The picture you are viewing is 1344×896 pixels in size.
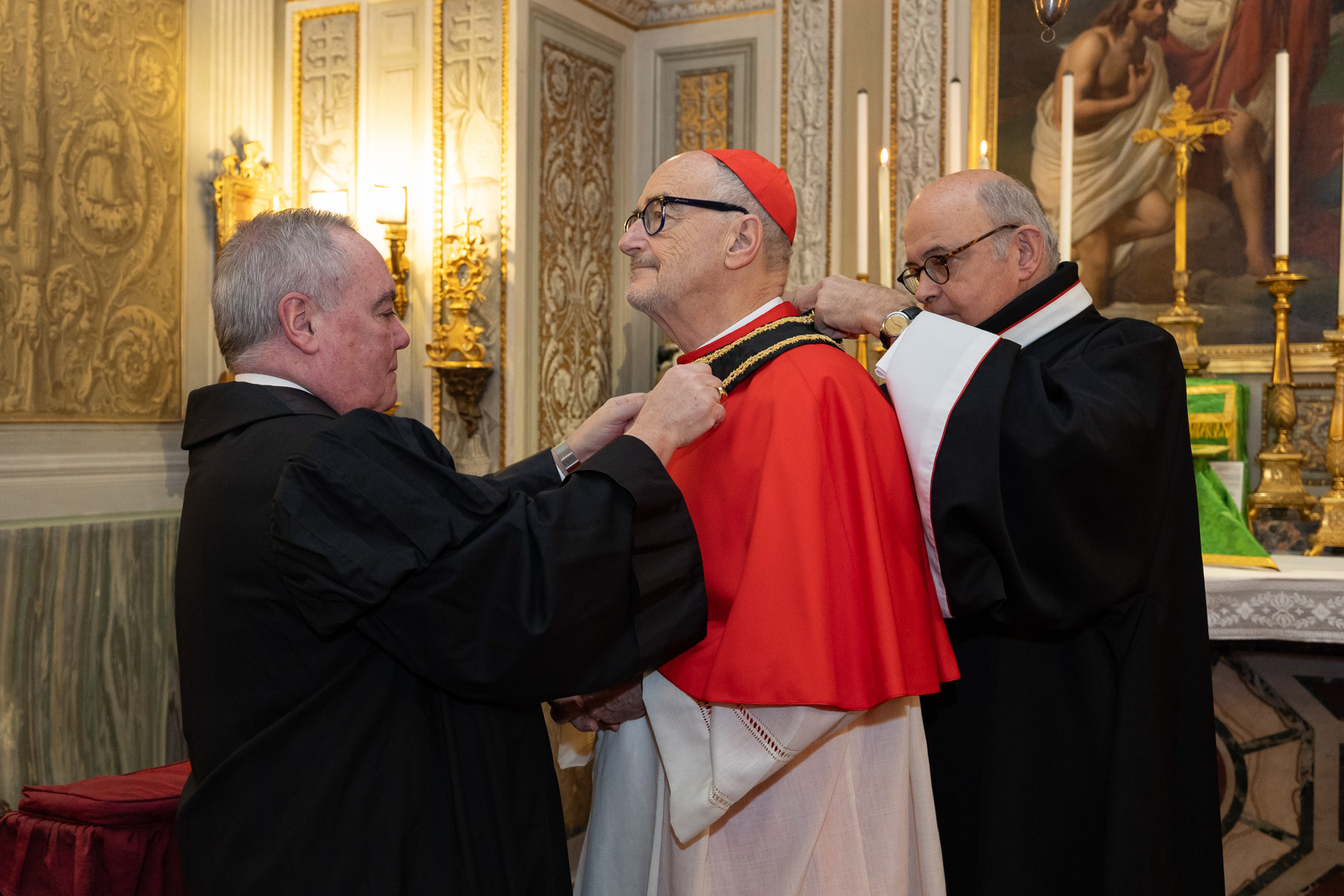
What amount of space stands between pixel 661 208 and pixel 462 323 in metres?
3.22

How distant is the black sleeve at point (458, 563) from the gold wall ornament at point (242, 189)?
13.1ft

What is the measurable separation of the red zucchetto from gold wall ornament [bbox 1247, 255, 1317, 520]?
2741mm

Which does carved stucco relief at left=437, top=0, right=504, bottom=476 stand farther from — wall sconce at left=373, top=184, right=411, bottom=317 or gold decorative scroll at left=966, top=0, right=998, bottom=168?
gold decorative scroll at left=966, top=0, right=998, bottom=168

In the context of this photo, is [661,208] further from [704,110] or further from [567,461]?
[704,110]

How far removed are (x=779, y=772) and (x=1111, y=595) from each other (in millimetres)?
699

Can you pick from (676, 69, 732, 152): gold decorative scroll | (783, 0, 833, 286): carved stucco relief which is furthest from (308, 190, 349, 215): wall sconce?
(783, 0, 833, 286): carved stucco relief

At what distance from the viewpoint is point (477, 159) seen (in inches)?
201

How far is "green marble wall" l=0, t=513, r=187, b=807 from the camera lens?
414 cm

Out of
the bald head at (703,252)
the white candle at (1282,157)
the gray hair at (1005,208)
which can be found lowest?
the bald head at (703,252)

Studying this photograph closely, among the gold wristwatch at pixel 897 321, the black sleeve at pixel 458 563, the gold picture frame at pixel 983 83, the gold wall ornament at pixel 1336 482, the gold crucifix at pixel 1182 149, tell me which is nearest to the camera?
the black sleeve at pixel 458 563

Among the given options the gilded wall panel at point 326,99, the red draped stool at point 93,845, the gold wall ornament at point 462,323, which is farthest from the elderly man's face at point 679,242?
the gilded wall panel at point 326,99

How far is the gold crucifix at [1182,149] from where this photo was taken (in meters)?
4.07

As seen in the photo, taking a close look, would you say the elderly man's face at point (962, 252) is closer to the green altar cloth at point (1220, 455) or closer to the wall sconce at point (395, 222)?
the green altar cloth at point (1220, 455)

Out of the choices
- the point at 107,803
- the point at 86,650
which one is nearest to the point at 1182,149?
the point at 107,803
